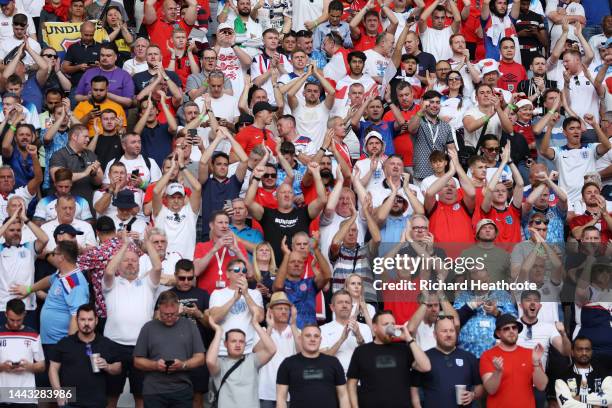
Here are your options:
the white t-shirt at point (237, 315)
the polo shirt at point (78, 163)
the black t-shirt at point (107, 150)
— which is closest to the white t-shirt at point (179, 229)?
the polo shirt at point (78, 163)

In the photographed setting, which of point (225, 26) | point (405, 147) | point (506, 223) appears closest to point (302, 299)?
point (506, 223)

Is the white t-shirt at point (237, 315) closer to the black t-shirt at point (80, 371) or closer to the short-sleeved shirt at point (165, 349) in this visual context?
the short-sleeved shirt at point (165, 349)

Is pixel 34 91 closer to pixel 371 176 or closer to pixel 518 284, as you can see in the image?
pixel 371 176

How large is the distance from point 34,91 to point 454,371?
316 inches

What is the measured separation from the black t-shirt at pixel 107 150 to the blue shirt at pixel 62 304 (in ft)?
10.2

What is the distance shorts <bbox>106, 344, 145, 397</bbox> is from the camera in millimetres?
15359

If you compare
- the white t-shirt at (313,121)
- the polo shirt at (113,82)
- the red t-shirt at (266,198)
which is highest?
the polo shirt at (113,82)

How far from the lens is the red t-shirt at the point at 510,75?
2122cm

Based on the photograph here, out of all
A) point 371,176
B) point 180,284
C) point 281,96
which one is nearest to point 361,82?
point 281,96

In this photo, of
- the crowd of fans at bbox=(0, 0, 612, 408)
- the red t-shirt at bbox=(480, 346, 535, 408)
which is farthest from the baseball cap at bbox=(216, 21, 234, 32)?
the red t-shirt at bbox=(480, 346, 535, 408)

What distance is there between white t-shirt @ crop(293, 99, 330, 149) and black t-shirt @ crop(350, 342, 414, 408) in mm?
5259

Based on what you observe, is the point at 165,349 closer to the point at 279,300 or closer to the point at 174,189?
the point at 279,300

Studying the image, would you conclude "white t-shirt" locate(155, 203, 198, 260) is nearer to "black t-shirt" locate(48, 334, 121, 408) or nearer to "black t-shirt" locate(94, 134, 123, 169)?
"black t-shirt" locate(94, 134, 123, 169)

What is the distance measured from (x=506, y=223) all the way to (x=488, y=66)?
3722 mm
